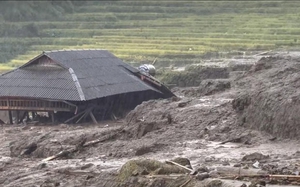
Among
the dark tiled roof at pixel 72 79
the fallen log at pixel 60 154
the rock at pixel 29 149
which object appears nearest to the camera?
the fallen log at pixel 60 154

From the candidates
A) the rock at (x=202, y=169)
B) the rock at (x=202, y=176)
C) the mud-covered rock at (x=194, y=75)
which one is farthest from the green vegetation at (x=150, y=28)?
the rock at (x=202, y=176)

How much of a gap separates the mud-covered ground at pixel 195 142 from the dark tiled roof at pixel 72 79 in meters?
4.06

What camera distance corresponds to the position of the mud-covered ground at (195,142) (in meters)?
17.4

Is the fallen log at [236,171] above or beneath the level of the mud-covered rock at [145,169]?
above

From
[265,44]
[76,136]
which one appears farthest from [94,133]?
[265,44]

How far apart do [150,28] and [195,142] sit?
34.0 meters

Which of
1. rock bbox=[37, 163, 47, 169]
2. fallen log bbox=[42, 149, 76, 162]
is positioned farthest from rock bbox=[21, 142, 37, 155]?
rock bbox=[37, 163, 47, 169]

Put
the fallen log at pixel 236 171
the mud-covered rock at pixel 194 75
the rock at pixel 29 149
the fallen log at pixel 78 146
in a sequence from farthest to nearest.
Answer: the mud-covered rock at pixel 194 75 → the rock at pixel 29 149 → the fallen log at pixel 78 146 → the fallen log at pixel 236 171

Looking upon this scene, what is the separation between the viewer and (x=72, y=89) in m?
30.6

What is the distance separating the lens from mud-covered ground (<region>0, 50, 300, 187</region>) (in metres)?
17.4

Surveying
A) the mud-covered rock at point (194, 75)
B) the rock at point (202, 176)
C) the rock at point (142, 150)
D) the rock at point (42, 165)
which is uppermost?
the rock at point (202, 176)

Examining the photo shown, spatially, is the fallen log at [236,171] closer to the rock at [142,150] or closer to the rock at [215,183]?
the rock at [215,183]

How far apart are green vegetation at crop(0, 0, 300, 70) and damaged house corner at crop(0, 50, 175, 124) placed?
1064cm

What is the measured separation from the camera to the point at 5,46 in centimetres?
5203
